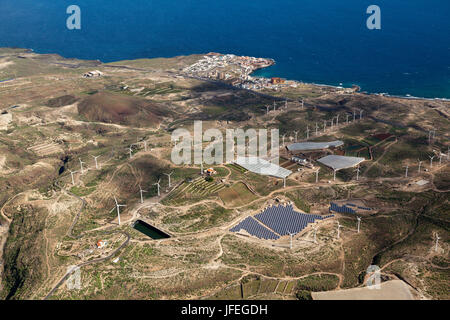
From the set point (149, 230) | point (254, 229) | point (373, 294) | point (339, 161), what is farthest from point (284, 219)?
point (339, 161)

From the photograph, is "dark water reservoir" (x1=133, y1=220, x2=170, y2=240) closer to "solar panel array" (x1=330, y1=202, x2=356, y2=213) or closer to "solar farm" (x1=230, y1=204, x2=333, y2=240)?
"solar farm" (x1=230, y1=204, x2=333, y2=240)

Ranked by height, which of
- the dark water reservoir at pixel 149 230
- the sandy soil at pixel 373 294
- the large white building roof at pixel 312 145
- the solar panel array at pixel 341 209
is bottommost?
the sandy soil at pixel 373 294

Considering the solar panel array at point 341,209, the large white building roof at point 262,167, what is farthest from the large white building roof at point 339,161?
the solar panel array at point 341,209

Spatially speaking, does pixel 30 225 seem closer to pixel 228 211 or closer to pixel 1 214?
pixel 1 214

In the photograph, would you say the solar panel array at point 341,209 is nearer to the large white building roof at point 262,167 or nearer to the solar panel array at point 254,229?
the large white building roof at point 262,167

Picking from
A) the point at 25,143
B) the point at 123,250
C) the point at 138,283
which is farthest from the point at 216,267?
the point at 25,143

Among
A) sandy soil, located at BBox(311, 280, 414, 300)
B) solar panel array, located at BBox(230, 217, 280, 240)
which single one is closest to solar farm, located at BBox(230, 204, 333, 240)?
solar panel array, located at BBox(230, 217, 280, 240)

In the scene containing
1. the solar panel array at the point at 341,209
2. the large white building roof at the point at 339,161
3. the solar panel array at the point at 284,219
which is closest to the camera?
the solar panel array at the point at 284,219
